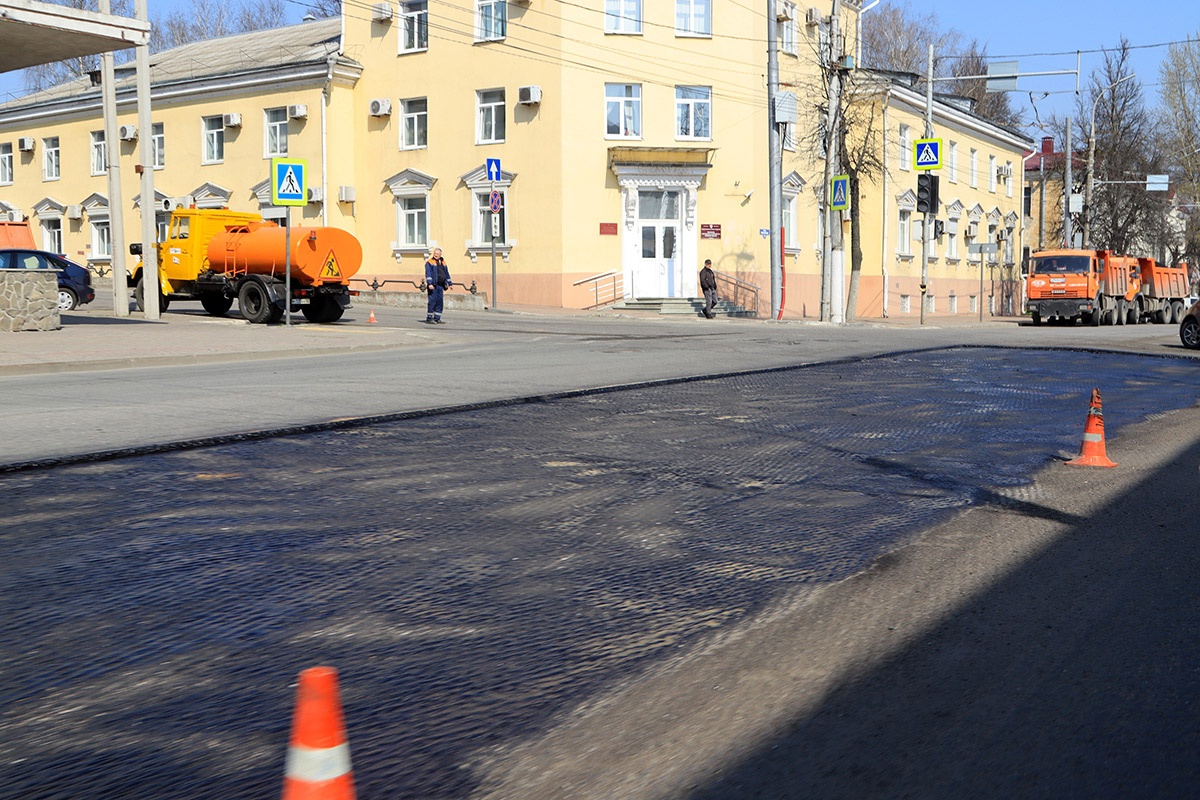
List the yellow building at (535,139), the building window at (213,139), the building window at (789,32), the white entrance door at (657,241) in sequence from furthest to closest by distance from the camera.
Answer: the building window at (213,139)
the building window at (789,32)
the white entrance door at (657,241)
the yellow building at (535,139)

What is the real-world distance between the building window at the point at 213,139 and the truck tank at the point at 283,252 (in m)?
19.0

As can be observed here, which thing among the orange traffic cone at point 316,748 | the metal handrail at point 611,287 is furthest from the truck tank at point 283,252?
the orange traffic cone at point 316,748

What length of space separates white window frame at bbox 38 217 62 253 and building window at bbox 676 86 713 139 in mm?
27824

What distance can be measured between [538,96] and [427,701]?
118ft

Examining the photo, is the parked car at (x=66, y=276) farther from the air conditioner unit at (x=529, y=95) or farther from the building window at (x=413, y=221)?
the air conditioner unit at (x=529, y=95)

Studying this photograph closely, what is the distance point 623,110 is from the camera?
3934 centimetres

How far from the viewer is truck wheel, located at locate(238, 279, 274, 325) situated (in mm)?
26125

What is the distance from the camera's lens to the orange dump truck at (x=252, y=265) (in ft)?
85.8

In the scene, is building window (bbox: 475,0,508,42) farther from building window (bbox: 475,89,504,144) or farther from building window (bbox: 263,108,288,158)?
building window (bbox: 263,108,288,158)

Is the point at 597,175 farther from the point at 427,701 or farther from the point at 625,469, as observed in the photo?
the point at 427,701

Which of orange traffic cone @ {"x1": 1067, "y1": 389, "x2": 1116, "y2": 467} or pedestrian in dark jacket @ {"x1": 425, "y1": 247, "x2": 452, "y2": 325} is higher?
pedestrian in dark jacket @ {"x1": 425, "y1": 247, "x2": 452, "y2": 325}

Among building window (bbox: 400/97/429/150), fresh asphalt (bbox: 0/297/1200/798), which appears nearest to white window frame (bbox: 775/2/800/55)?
building window (bbox: 400/97/429/150)

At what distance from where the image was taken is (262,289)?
2614cm

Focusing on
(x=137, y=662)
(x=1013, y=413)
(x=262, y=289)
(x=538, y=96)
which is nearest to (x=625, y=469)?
(x=137, y=662)
